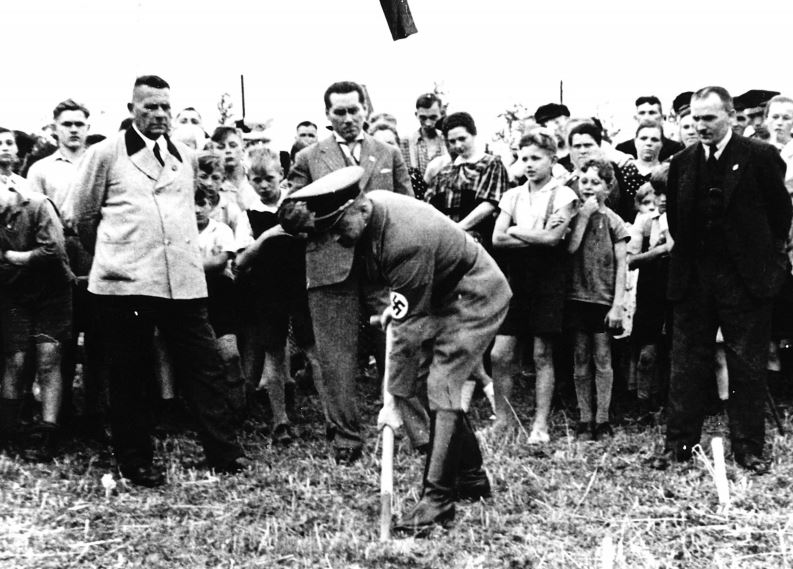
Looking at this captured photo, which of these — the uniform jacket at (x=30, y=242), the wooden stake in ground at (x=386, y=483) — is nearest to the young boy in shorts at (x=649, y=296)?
the wooden stake in ground at (x=386, y=483)

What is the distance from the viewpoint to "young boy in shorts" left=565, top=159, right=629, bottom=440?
7.71 m

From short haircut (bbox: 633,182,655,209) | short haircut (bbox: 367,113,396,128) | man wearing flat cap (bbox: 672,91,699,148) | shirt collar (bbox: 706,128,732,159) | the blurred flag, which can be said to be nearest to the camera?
shirt collar (bbox: 706,128,732,159)

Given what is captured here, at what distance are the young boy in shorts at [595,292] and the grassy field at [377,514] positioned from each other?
320 millimetres

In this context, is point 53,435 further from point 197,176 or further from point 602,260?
point 602,260

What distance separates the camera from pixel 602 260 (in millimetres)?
7781

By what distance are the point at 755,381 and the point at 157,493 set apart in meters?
3.87

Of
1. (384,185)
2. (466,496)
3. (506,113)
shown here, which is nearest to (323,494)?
(466,496)

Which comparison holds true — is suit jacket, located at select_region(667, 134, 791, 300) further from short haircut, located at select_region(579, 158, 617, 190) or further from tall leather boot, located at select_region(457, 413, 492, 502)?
tall leather boot, located at select_region(457, 413, 492, 502)

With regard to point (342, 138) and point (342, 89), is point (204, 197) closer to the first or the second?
point (342, 138)

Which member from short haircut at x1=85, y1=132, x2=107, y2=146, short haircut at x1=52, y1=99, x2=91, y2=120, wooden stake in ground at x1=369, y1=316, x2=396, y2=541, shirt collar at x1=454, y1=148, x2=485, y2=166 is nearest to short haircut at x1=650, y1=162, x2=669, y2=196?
shirt collar at x1=454, y1=148, x2=485, y2=166

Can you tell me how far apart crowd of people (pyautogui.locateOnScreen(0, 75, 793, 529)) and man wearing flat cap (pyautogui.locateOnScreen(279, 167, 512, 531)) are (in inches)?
0.5

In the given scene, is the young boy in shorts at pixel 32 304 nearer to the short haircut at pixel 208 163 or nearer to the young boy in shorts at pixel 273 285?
the short haircut at pixel 208 163

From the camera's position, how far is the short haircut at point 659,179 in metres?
7.96

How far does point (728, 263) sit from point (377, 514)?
2.77 meters
